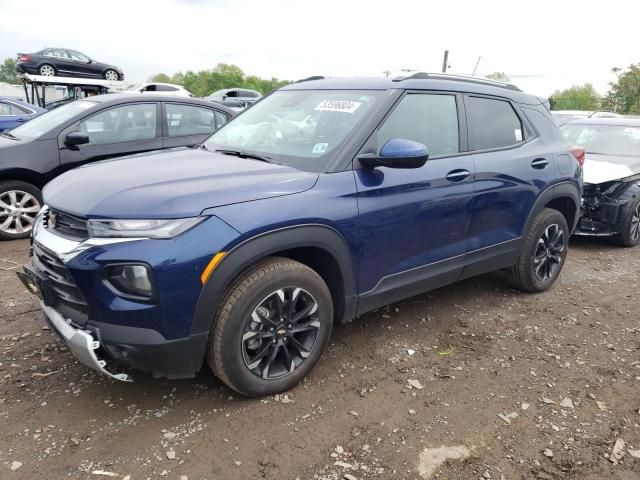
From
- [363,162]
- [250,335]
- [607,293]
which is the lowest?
[607,293]

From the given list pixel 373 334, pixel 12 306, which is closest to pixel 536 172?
pixel 373 334

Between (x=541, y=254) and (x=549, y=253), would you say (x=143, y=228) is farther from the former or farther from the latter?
(x=549, y=253)

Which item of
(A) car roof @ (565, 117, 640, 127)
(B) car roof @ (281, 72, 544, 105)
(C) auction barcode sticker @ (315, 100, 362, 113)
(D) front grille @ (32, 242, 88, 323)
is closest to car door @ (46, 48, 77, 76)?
(A) car roof @ (565, 117, 640, 127)

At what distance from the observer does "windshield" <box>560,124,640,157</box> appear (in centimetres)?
700

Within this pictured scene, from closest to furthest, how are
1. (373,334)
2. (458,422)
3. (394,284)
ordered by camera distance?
(458,422)
(394,284)
(373,334)

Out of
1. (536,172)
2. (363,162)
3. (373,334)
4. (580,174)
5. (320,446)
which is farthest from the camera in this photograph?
(580,174)

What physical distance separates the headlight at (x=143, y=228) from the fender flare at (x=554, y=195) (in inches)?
117

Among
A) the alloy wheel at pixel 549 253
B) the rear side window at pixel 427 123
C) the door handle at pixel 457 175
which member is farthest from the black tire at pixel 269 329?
the alloy wheel at pixel 549 253

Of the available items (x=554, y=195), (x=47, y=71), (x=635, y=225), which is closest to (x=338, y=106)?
(x=554, y=195)

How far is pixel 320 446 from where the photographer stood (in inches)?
99.0

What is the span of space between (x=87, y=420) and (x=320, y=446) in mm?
1243

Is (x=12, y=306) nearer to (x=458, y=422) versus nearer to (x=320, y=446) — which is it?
(x=320, y=446)

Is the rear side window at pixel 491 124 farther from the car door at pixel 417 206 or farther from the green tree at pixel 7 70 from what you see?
the green tree at pixel 7 70

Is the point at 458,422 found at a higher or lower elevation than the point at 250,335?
lower
